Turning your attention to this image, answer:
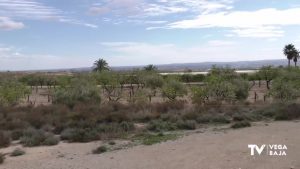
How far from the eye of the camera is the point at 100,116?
25891 millimetres

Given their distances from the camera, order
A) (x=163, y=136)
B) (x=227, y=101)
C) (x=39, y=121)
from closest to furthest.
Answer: (x=163, y=136) < (x=39, y=121) < (x=227, y=101)

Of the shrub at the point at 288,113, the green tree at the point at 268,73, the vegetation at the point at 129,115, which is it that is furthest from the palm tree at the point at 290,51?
the shrub at the point at 288,113

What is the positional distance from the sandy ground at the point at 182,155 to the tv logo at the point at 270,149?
213 mm

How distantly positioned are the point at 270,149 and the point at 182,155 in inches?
124

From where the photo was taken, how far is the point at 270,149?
50.1ft

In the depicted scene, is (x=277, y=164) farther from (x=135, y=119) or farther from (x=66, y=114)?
(x=66, y=114)

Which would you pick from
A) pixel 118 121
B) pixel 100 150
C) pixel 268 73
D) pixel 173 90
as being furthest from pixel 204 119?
pixel 268 73

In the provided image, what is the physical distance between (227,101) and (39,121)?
18.3 meters

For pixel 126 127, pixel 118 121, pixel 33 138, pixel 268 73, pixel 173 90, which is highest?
pixel 268 73

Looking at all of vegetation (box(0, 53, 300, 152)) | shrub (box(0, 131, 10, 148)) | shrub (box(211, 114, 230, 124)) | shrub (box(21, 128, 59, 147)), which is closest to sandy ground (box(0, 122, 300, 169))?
shrub (box(21, 128, 59, 147))

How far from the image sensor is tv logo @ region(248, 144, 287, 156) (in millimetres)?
14531

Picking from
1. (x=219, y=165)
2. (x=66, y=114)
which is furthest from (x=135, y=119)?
(x=219, y=165)

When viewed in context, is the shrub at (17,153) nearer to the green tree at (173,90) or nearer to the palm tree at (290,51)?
the green tree at (173,90)

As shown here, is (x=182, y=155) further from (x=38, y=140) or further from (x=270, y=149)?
(x=38, y=140)
